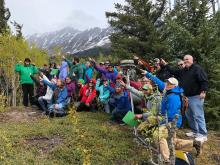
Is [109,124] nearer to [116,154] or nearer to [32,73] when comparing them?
[116,154]

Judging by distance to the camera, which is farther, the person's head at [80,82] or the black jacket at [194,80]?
the person's head at [80,82]

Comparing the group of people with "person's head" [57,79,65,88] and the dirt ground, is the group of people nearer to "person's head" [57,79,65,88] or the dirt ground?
"person's head" [57,79,65,88]

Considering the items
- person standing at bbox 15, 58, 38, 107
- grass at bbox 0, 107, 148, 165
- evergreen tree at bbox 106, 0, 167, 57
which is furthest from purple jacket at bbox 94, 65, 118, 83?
evergreen tree at bbox 106, 0, 167, 57

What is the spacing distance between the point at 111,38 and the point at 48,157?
12.6 metres

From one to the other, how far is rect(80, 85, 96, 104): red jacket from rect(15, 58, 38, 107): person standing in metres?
2.98

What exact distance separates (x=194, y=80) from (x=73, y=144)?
3.47 metres

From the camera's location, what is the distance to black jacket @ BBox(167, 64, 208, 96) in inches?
380

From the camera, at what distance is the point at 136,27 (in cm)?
1994

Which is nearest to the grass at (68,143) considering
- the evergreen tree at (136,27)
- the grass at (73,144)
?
the grass at (73,144)

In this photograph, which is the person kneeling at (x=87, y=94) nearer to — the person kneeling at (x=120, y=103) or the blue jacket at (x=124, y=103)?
the person kneeling at (x=120, y=103)

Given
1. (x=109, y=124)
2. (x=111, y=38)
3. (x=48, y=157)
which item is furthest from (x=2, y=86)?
(x=48, y=157)

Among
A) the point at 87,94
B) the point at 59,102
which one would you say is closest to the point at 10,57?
the point at 59,102

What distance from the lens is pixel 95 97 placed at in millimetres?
13320

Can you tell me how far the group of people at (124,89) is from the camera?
9.02 meters
